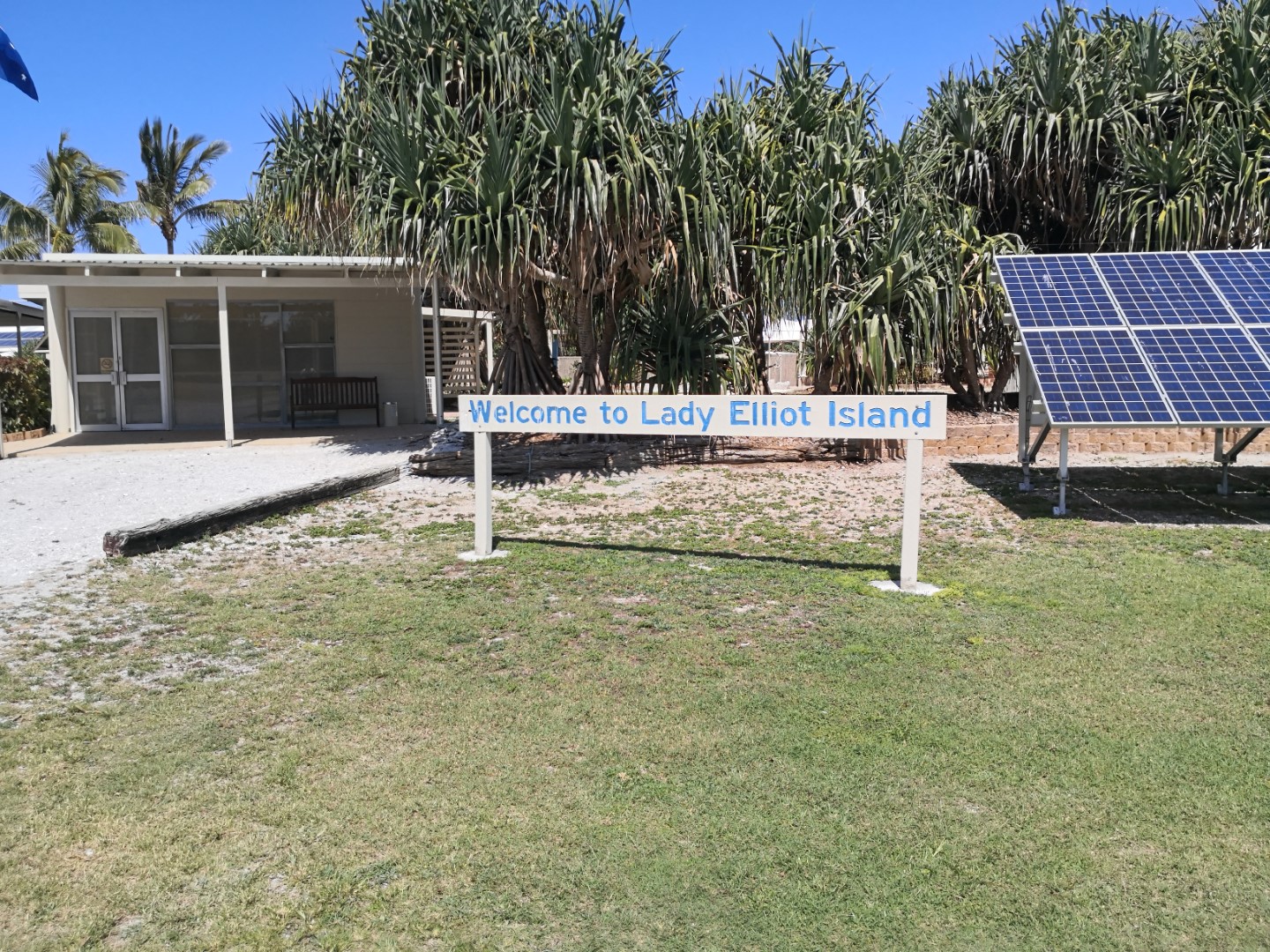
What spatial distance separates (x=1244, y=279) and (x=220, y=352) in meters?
14.1

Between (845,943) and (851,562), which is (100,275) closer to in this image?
(851,562)

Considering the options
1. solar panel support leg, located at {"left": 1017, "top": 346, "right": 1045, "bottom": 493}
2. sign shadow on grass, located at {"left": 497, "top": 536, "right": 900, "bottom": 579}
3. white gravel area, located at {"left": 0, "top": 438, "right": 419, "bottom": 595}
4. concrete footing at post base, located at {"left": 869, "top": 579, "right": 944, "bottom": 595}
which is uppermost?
solar panel support leg, located at {"left": 1017, "top": 346, "right": 1045, "bottom": 493}

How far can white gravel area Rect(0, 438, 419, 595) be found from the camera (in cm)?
696

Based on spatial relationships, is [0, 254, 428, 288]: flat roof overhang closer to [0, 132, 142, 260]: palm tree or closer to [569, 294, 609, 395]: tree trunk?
[569, 294, 609, 395]: tree trunk

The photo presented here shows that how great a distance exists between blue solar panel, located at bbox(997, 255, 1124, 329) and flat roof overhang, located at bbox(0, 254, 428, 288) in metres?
7.53

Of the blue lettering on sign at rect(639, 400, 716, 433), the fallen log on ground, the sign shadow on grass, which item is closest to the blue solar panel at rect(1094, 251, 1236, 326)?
the sign shadow on grass

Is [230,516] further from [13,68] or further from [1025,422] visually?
[1025,422]

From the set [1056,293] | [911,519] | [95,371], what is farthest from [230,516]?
[95,371]

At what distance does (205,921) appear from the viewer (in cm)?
268

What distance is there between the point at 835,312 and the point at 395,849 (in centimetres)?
887

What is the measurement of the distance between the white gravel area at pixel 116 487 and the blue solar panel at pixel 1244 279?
886 cm

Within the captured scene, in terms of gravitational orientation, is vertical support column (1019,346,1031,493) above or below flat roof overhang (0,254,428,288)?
below

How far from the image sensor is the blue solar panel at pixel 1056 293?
907 cm

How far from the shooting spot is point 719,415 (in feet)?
20.7
